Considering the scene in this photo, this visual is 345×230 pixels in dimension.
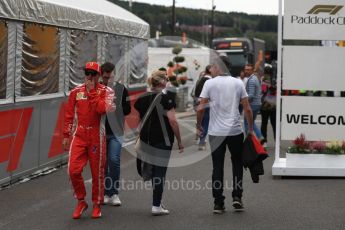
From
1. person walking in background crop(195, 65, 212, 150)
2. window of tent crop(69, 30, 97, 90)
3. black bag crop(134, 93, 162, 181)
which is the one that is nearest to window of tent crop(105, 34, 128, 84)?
window of tent crop(69, 30, 97, 90)

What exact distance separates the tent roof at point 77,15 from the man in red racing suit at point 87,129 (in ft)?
7.09

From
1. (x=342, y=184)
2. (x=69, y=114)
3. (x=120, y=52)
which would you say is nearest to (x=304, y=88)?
(x=342, y=184)

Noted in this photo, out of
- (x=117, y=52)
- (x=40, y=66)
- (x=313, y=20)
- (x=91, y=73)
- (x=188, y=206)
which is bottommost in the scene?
(x=188, y=206)

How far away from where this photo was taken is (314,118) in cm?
1141

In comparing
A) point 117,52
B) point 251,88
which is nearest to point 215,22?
point 117,52

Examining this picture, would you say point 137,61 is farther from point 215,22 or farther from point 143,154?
point 215,22

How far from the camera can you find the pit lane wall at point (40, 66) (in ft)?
32.1

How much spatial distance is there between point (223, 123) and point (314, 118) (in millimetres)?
3636

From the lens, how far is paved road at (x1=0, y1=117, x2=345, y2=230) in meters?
7.55

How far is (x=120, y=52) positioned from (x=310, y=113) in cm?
613

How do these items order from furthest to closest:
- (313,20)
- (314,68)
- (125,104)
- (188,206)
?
(314,68), (313,20), (125,104), (188,206)

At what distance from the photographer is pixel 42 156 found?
37.2 feet

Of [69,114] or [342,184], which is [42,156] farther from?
[342,184]

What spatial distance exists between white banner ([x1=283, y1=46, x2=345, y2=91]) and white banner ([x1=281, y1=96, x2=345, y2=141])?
23 centimetres
